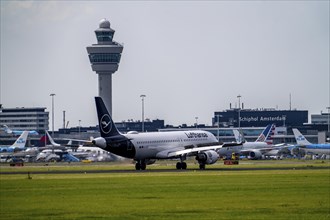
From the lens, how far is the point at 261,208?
175ft

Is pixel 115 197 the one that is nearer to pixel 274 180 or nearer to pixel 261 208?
pixel 261 208

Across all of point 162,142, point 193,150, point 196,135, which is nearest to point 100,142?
point 162,142

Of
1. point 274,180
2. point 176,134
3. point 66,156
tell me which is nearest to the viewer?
point 274,180

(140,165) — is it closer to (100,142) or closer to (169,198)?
(100,142)

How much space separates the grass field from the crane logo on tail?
29533 millimetres

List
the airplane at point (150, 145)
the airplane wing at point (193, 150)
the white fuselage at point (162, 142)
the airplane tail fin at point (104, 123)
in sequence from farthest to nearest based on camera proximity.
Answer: the airplane wing at point (193, 150) → the white fuselage at point (162, 142) → the airplane tail fin at point (104, 123) → the airplane at point (150, 145)

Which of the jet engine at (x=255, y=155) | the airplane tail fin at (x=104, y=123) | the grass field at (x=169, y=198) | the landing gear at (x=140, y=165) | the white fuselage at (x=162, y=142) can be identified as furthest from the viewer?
the jet engine at (x=255, y=155)

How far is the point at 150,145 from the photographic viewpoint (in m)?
118

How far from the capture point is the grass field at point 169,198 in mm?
50844

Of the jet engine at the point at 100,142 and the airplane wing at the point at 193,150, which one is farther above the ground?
the jet engine at the point at 100,142

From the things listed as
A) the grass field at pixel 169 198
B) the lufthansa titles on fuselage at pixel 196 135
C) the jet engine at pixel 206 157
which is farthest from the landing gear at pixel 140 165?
the grass field at pixel 169 198

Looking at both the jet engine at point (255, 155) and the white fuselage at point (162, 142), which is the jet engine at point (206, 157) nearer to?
the white fuselage at point (162, 142)

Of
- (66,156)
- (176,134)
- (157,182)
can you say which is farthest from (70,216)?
(66,156)

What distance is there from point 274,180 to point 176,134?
43250 millimetres
